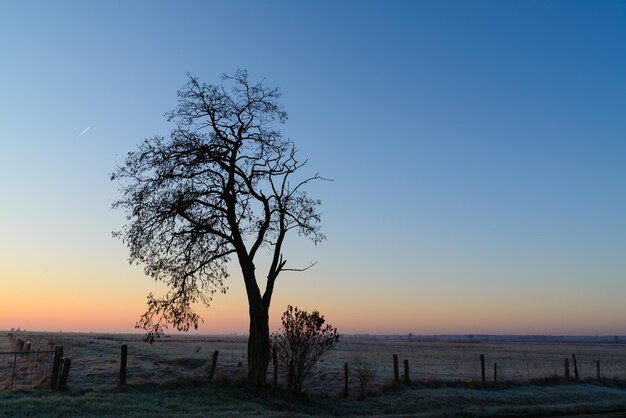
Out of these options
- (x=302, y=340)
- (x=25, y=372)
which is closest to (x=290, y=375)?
(x=302, y=340)

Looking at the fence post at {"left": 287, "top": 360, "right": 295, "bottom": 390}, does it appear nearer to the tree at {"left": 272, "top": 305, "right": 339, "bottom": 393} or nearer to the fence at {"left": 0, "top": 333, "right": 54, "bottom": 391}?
the tree at {"left": 272, "top": 305, "right": 339, "bottom": 393}

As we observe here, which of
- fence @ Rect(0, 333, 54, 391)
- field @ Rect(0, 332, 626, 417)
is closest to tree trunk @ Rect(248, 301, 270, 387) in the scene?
field @ Rect(0, 332, 626, 417)

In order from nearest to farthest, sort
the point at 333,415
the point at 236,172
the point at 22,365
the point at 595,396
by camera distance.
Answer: the point at 333,415, the point at 236,172, the point at 595,396, the point at 22,365

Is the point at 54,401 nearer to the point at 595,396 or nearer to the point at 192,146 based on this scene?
the point at 192,146

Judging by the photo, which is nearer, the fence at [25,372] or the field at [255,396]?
the field at [255,396]

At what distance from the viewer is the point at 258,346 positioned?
2208 centimetres

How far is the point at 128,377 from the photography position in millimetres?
28000

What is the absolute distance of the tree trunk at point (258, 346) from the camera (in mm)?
21891

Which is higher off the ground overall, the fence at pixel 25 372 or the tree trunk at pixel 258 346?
the tree trunk at pixel 258 346

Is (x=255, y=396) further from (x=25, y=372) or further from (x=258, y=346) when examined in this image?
(x=25, y=372)

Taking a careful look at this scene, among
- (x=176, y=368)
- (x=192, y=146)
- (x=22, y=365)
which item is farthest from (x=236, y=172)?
(x=22, y=365)

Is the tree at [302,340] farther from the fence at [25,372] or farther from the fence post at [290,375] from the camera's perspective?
the fence at [25,372]

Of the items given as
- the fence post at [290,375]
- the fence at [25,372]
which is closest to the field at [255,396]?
the fence at [25,372]

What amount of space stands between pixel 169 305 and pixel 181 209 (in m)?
3.81
